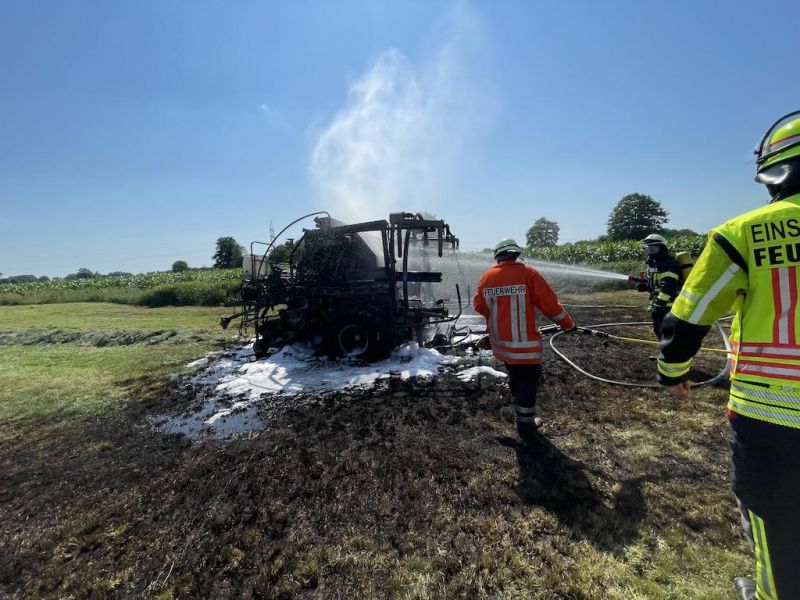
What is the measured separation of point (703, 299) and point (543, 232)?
3187 inches

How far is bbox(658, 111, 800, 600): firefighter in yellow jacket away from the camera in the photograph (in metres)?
1.33

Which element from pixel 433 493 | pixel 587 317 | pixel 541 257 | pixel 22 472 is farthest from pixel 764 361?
pixel 541 257

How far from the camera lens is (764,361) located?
4.58 feet

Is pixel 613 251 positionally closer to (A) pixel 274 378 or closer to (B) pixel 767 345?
(A) pixel 274 378

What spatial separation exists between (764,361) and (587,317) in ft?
31.1

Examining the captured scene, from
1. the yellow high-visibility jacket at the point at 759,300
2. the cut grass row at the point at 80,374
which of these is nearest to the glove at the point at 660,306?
the yellow high-visibility jacket at the point at 759,300

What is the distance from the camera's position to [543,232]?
7606cm

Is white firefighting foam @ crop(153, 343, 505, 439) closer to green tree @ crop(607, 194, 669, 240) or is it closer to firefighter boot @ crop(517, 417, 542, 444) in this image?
firefighter boot @ crop(517, 417, 542, 444)

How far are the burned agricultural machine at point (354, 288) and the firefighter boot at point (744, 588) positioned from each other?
5.07m

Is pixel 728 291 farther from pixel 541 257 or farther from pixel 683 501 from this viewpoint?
pixel 541 257

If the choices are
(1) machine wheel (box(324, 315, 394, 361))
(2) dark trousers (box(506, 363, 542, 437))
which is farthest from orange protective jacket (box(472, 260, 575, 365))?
(1) machine wheel (box(324, 315, 394, 361))

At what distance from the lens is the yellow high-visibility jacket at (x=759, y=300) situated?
1333 mm

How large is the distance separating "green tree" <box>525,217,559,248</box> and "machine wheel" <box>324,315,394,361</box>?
244 feet

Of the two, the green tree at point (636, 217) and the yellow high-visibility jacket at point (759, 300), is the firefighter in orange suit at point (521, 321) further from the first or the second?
the green tree at point (636, 217)
